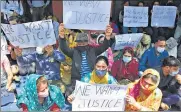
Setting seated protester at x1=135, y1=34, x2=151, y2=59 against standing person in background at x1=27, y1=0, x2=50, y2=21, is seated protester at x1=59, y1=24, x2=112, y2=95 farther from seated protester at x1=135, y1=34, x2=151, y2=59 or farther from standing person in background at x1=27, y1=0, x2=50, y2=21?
standing person in background at x1=27, y1=0, x2=50, y2=21

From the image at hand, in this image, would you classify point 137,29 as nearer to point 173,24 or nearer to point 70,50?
point 173,24

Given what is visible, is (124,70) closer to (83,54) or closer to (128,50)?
(128,50)

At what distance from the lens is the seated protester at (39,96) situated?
4.54 m

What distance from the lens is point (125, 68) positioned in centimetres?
543

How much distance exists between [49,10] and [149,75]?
1.91 meters

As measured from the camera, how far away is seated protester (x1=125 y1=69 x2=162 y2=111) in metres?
4.57

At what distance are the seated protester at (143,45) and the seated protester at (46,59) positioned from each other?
3.05ft

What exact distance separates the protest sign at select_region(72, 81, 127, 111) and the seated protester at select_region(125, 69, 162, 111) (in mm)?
95

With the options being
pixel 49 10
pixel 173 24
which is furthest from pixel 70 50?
pixel 173 24

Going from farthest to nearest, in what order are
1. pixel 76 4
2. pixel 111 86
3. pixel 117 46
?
1. pixel 117 46
2. pixel 76 4
3. pixel 111 86

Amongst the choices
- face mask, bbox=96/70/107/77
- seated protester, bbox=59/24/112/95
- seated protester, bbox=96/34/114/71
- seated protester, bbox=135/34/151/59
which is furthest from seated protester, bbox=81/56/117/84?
seated protester, bbox=135/34/151/59

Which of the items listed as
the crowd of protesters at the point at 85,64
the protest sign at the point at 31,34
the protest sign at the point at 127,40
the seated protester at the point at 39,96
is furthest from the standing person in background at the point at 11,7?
the seated protester at the point at 39,96

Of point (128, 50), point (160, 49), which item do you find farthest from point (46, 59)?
point (160, 49)

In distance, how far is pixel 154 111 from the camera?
15.3 feet
